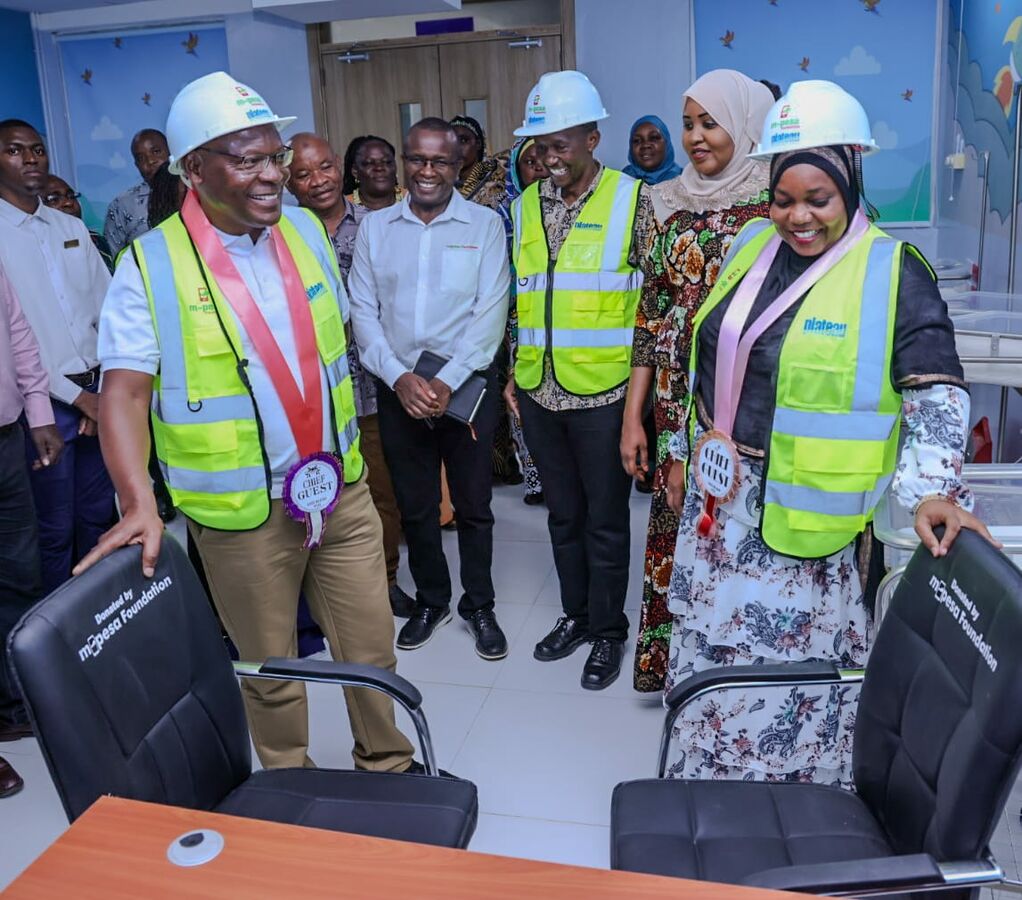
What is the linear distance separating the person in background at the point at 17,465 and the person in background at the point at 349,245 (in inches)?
36.8

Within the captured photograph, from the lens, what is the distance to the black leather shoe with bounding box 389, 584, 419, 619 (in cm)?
351

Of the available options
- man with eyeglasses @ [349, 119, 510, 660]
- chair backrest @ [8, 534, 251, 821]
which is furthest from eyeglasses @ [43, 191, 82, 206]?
chair backrest @ [8, 534, 251, 821]

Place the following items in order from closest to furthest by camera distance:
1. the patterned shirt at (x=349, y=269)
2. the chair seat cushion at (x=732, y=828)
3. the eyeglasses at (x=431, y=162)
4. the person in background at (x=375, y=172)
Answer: the chair seat cushion at (x=732, y=828)
the eyeglasses at (x=431, y=162)
the patterned shirt at (x=349, y=269)
the person in background at (x=375, y=172)

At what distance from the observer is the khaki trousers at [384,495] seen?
11.7 ft

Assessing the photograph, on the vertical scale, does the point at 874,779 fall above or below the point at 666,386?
below

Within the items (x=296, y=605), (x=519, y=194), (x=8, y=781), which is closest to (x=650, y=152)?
(x=519, y=194)

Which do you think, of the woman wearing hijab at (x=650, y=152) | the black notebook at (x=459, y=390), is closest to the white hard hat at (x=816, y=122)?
the black notebook at (x=459, y=390)

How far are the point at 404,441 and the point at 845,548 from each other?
1.53 meters

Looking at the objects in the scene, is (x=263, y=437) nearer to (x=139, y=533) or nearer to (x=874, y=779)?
(x=139, y=533)

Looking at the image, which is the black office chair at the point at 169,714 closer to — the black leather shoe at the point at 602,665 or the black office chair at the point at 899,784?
the black office chair at the point at 899,784

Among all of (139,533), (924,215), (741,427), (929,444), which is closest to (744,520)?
(741,427)

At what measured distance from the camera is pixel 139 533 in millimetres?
1602

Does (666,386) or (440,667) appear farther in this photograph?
(440,667)

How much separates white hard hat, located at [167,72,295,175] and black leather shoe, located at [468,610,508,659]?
178 centimetres
